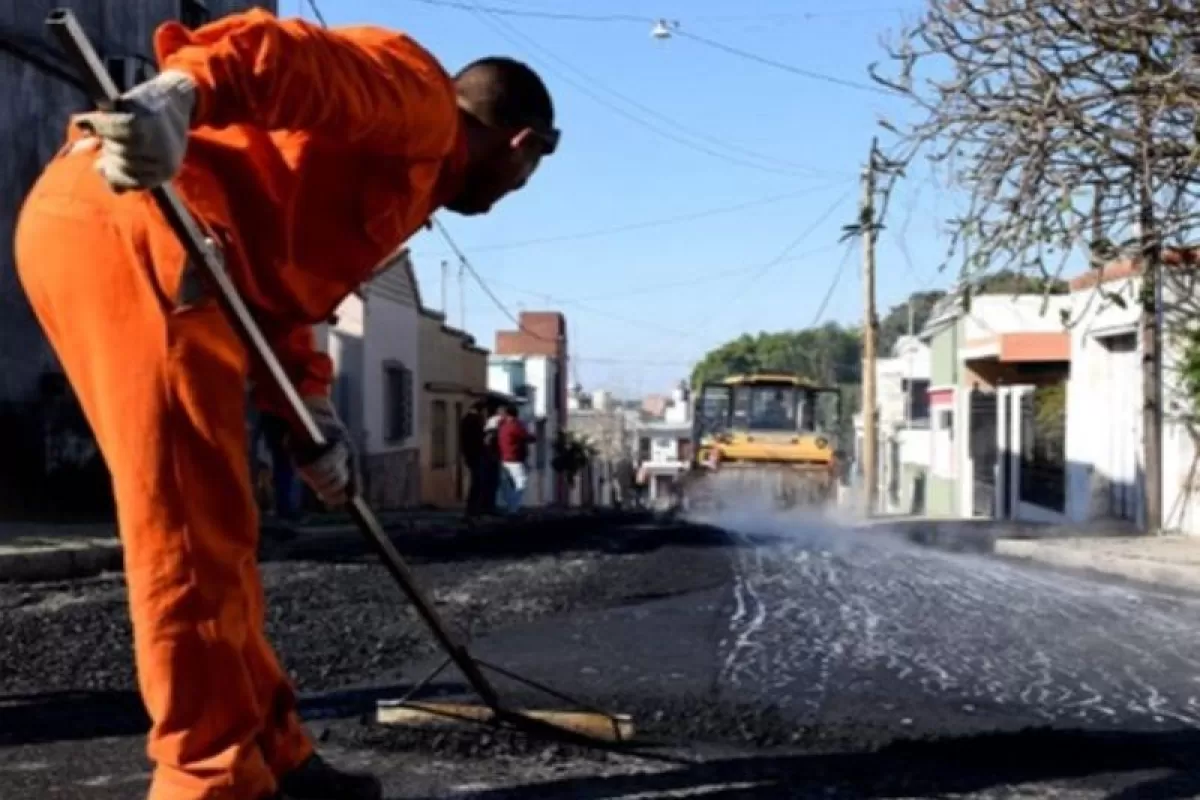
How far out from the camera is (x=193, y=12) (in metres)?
20.4

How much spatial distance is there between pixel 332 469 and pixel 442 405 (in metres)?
36.3

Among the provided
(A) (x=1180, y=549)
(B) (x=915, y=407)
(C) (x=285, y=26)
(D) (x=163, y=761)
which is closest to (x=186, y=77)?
(C) (x=285, y=26)

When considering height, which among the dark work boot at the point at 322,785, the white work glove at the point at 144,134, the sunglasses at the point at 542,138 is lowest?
the dark work boot at the point at 322,785

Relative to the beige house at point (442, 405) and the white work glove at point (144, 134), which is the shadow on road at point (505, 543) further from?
the beige house at point (442, 405)

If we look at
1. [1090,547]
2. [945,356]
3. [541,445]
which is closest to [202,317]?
[1090,547]

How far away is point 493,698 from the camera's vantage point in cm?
464

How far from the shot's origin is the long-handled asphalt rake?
2.48 metres

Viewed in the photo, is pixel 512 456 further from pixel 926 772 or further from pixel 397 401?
pixel 926 772

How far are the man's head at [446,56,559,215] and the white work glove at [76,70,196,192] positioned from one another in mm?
1019

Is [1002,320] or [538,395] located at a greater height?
[1002,320]

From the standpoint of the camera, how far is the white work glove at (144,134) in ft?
8.21

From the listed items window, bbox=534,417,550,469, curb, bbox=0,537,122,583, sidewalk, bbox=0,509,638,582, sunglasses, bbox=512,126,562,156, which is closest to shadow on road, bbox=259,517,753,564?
sidewalk, bbox=0,509,638,582

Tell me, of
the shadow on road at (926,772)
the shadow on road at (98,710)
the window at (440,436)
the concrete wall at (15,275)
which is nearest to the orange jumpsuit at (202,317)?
the shadow on road at (926,772)

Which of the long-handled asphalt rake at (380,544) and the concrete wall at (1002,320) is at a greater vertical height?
the concrete wall at (1002,320)
